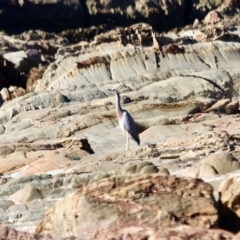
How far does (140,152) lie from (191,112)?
6.29 meters

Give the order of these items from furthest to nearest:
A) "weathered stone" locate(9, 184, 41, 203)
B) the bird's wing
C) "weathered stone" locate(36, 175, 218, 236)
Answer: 1. the bird's wing
2. "weathered stone" locate(9, 184, 41, 203)
3. "weathered stone" locate(36, 175, 218, 236)

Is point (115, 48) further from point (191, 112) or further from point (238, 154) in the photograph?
point (238, 154)

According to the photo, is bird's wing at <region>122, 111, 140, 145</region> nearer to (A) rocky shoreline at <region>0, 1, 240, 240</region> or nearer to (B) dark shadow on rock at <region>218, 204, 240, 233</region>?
(A) rocky shoreline at <region>0, 1, 240, 240</region>

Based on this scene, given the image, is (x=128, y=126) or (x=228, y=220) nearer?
(x=228, y=220)

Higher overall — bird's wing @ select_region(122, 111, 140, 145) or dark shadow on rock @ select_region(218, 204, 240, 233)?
dark shadow on rock @ select_region(218, 204, 240, 233)

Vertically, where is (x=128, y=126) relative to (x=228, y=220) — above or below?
below

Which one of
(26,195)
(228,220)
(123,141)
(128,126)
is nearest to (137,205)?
(228,220)

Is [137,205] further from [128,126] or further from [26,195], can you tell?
[128,126]

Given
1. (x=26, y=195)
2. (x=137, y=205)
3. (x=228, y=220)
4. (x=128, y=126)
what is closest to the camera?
(x=137, y=205)

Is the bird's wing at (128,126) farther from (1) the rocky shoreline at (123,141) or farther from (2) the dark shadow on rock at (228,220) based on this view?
(2) the dark shadow on rock at (228,220)

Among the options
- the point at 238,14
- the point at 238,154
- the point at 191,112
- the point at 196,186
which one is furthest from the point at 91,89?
the point at 238,14

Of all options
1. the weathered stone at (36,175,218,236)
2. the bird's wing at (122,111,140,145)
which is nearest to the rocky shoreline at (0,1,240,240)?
the weathered stone at (36,175,218,236)

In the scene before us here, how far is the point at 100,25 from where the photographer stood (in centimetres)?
5069

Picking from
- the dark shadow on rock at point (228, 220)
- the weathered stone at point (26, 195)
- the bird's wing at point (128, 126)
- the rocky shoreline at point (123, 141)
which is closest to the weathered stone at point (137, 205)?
the rocky shoreline at point (123, 141)
